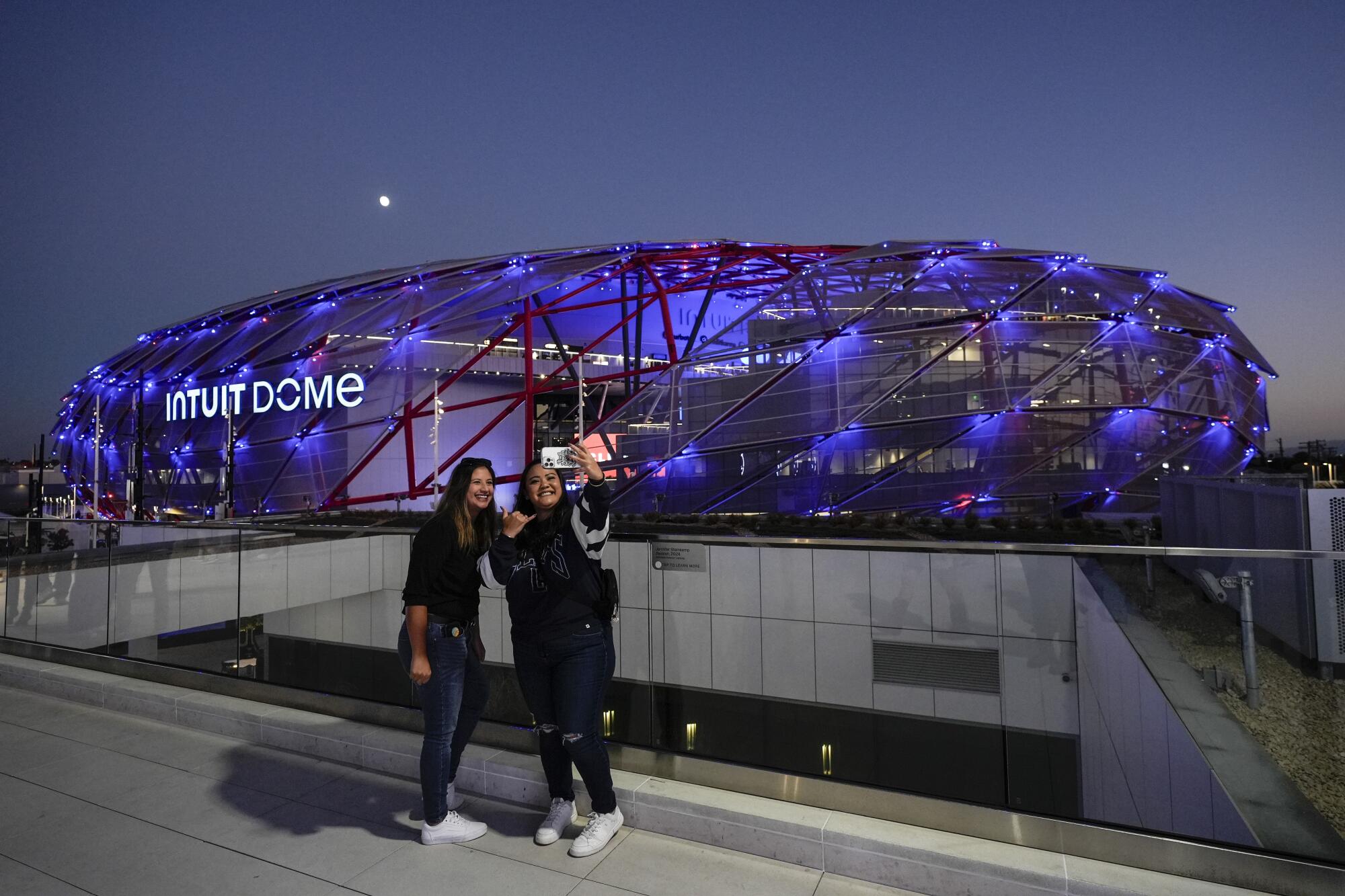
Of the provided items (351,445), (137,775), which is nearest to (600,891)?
(137,775)

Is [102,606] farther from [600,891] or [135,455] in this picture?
[135,455]

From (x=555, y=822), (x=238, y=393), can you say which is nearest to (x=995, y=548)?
(x=555, y=822)

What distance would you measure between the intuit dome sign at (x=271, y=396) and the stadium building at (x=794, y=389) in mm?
97

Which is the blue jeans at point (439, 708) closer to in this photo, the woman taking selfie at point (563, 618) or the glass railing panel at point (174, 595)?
the woman taking selfie at point (563, 618)

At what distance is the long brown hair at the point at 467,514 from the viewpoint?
3.40 meters

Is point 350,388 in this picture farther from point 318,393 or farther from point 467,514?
point 467,514

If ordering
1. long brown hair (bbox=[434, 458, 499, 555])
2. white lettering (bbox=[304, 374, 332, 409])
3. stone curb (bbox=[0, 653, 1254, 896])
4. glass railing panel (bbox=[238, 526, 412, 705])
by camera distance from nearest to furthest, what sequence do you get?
stone curb (bbox=[0, 653, 1254, 896])
long brown hair (bbox=[434, 458, 499, 555])
glass railing panel (bbox=[238, 526, 412, 705])
white lettering (bbox=[304, 374, 332, 409])

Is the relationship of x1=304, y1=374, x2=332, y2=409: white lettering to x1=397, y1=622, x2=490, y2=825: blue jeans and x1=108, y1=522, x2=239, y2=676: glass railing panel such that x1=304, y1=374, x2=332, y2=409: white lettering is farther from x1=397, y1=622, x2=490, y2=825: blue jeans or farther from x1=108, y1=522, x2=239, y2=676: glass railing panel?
x1=397, y1=622, x2=490, y2=825: blue jeans

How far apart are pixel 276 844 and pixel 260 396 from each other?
2629cm

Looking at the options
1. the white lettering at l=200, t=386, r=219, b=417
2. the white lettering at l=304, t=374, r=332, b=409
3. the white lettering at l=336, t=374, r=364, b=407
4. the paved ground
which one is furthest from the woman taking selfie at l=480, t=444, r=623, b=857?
the white lettering at l=200, t=386, r=219, b=417

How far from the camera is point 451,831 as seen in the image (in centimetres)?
334

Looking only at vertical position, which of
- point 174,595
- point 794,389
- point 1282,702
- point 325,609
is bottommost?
point 325,609

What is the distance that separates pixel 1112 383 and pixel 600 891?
19.3 metres

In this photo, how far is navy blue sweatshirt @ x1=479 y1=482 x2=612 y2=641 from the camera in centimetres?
321
